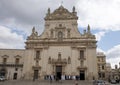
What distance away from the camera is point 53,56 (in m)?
51.3

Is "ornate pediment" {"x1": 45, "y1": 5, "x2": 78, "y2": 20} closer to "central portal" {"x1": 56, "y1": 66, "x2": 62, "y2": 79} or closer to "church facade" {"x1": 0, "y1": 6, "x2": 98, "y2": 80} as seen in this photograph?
"church facade" {"x1": 0, "y1": 6, "x2": 98, "y2": 80}

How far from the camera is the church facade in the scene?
49644 mm

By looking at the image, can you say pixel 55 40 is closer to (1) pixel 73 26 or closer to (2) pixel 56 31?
(2) pixel 56 31

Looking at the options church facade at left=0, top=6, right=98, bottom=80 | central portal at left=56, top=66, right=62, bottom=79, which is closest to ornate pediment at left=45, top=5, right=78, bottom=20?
church facade at left=0, top=6, right=98, bottom=80

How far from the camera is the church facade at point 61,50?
163ft

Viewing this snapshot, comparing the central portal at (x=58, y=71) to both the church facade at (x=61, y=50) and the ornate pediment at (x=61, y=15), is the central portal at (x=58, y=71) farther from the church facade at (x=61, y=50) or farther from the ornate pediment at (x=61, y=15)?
the ornate pediment at (x=61, y=15)

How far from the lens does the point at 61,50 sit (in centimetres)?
5131

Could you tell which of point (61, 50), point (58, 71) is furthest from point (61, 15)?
point (58, 71)

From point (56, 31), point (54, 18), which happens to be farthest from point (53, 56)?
point (54, 18)

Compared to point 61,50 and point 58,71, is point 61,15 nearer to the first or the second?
point 61,50

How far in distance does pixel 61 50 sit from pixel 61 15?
9066 millimetres

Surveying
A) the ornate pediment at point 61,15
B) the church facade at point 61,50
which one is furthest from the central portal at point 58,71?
the ornate pediment at point 61,15

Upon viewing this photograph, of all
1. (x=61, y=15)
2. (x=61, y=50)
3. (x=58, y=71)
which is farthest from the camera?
(x=61, y=15)

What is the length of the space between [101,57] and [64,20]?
34.4 m
